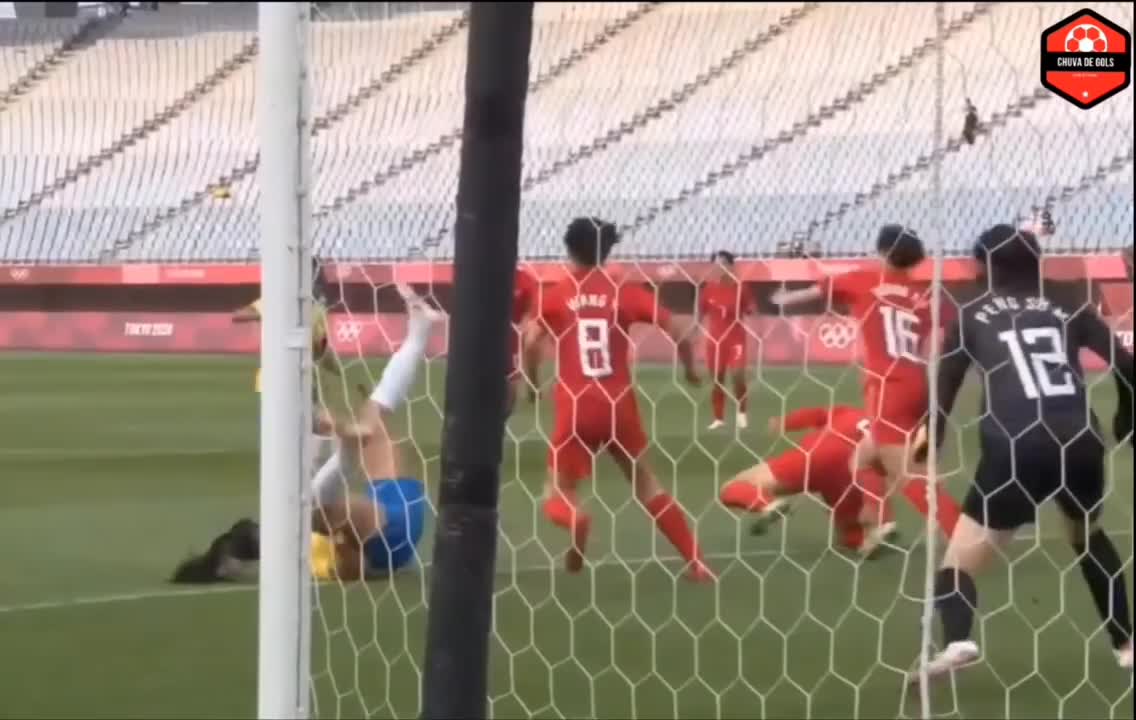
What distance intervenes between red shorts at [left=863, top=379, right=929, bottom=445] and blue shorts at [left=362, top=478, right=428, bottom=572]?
161 cm

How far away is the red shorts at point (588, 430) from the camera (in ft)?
22.0

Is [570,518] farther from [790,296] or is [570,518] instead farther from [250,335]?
[250,335]

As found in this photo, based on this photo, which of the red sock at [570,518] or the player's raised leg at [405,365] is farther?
the red sock at [570,518]

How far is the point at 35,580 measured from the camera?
701cm

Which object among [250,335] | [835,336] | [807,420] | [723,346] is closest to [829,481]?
[807,420]

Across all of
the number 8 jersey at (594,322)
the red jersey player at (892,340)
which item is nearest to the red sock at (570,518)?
the number 8 jersey at (594,322)

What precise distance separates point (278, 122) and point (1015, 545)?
570 cm

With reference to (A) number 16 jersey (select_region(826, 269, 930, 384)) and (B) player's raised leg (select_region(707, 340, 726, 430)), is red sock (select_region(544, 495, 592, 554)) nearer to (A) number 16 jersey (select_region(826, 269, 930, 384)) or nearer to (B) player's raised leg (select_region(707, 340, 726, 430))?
(A) number 16 jersey (select_region(826, 269, 930, 384))

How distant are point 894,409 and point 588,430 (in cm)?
120

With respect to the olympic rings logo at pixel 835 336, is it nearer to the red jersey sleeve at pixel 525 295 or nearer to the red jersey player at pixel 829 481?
the red jersey player at pixel 829 481

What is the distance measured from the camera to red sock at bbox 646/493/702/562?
22.2 ft

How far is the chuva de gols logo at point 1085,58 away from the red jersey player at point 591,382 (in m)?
3.22

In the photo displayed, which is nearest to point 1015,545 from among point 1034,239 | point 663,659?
point 663,659

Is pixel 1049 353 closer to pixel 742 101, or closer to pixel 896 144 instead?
pixel 896 144
